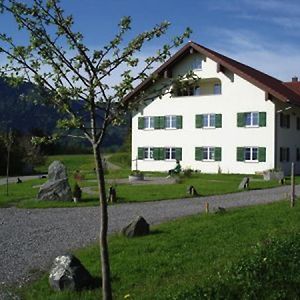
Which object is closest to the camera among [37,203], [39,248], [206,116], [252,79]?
[39,248]

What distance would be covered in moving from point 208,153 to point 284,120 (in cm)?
558

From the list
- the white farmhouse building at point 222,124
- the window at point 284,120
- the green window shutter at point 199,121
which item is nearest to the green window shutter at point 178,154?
the white farmhouse building at point 222,124

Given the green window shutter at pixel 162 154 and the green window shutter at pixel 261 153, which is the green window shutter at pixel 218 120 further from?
the green window shutter at pixel 162 154

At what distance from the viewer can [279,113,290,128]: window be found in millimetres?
37159

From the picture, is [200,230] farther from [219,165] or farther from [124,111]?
[219,165]

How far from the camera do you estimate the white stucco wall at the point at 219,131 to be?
36625 millimetres

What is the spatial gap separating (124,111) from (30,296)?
3.10 metres

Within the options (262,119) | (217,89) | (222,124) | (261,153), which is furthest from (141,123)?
(261,153)

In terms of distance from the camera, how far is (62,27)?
5.21 m

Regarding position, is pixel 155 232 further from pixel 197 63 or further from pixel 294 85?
pixel 294 85

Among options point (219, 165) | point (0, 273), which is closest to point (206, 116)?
point (219, 165)

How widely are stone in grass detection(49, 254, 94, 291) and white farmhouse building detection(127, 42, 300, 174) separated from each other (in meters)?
29.3

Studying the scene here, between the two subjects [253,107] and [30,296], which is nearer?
[30,296]

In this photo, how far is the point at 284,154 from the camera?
124 feet
